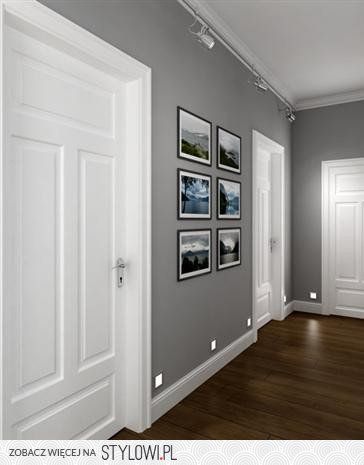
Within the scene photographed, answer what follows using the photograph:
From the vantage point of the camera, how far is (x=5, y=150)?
1494 mm

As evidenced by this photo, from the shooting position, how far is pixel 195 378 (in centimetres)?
284

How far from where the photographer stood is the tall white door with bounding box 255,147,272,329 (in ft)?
14.6

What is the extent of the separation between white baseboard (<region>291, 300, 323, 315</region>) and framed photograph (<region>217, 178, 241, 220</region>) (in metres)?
2.46

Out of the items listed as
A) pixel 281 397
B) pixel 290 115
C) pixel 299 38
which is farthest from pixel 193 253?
pixel 290 115

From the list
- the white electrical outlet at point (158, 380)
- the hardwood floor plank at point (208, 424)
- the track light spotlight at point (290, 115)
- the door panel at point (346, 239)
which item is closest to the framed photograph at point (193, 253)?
the white electrical outlet at point (158, 380)

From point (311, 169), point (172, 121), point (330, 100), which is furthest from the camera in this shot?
point (311, 169)

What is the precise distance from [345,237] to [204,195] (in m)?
3.02

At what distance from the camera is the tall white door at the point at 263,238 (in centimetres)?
446

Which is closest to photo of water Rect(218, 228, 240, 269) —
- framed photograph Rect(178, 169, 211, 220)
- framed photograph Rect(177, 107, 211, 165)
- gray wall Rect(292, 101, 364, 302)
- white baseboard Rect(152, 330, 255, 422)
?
framed photograph Rect(178, 169, 211, 220)

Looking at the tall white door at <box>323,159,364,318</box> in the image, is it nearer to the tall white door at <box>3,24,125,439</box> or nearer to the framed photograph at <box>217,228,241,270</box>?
the framed photograph at <box>217,228,241,270</box>

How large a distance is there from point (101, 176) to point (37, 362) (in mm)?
1059

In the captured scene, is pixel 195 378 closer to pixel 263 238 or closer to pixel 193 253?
pixel 193 253

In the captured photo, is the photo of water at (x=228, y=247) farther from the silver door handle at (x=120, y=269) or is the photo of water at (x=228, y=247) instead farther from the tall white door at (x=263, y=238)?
the silver door handle at (x=120, y=269)

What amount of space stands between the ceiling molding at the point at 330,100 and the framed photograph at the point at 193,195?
3.04 meters
